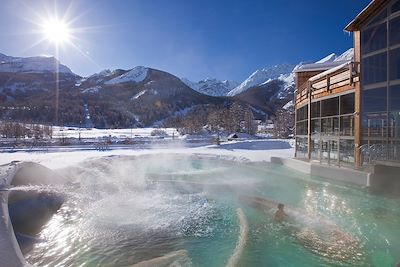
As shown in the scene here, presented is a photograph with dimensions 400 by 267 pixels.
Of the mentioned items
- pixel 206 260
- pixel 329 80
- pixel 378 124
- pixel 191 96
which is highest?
pixel 191 96

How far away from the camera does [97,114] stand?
9531 cm

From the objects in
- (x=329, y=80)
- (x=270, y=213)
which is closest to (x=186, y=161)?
(x=329, y=80)

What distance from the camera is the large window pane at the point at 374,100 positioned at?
11.4 m

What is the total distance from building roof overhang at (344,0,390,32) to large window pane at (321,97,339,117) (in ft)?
10.6

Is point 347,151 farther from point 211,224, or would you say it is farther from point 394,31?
point 211,224

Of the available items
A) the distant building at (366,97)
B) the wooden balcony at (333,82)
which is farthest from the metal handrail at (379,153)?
the wooden balcony at (333,82)

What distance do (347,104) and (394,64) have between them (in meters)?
2.72

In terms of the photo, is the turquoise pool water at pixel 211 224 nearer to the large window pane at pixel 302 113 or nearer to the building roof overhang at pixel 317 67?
the large window pane at pixel 302 113

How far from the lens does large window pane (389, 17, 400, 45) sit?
1102 cm

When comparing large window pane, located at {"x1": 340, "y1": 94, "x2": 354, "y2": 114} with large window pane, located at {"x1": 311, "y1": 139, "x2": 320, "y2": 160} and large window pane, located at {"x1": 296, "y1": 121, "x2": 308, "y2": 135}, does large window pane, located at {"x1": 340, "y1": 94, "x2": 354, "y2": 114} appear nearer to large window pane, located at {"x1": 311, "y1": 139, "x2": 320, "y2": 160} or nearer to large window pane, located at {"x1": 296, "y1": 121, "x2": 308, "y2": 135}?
large window pane, located at {"x1": 311, "y1": 139, "x2": 320, "y2": 160}

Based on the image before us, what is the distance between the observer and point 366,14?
12422 millimetres

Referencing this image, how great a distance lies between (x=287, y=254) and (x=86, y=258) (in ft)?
13.8

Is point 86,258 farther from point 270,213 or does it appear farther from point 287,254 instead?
point 270,213

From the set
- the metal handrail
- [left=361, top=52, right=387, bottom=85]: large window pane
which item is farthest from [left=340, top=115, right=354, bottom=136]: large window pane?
[left=361, top=52, right=387, bottom=85]: large window pane
